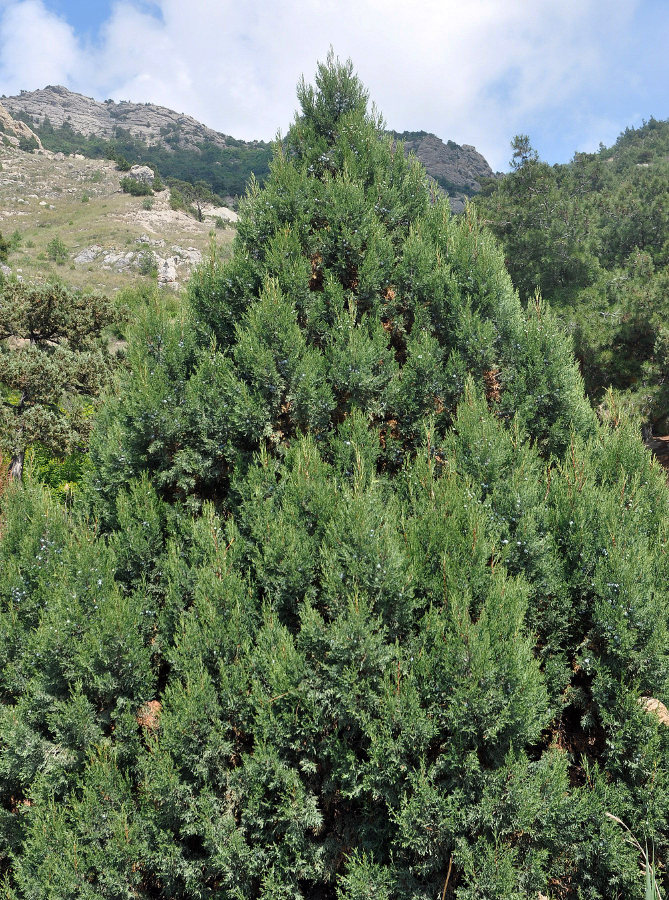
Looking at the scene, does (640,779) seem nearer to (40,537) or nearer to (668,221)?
(40,537)

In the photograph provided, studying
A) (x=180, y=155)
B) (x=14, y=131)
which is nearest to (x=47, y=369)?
(x=14, y=131)

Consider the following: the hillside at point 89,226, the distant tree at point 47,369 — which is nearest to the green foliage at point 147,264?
the hillside at point 89,226

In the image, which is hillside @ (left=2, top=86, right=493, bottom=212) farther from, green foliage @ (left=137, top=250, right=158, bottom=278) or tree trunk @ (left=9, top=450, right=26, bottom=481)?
tree trunk @ (left=9, top=450, right=26, bottom=481)

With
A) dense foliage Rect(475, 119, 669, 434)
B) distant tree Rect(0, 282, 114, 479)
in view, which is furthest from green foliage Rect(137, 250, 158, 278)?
dense foliage Rect(475, 119, 669, 434)

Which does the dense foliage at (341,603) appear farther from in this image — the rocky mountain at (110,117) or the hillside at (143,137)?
the rocky mountain at (110,117)

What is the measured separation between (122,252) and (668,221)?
52.8 m

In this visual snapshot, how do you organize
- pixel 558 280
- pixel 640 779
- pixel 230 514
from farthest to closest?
1. pixel 558 280
2. pixel 230 514
3. pixel 640 779

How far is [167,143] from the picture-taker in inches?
5507

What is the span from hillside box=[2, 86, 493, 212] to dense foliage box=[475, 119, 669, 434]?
271 ft

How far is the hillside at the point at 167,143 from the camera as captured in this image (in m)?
112

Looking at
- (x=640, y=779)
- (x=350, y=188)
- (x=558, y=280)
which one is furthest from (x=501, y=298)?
(x=558, y=280)

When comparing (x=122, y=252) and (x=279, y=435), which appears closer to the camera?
(x=279, y=435)

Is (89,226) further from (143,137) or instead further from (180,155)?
(143,137)

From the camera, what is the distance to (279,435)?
5379 millimetres
